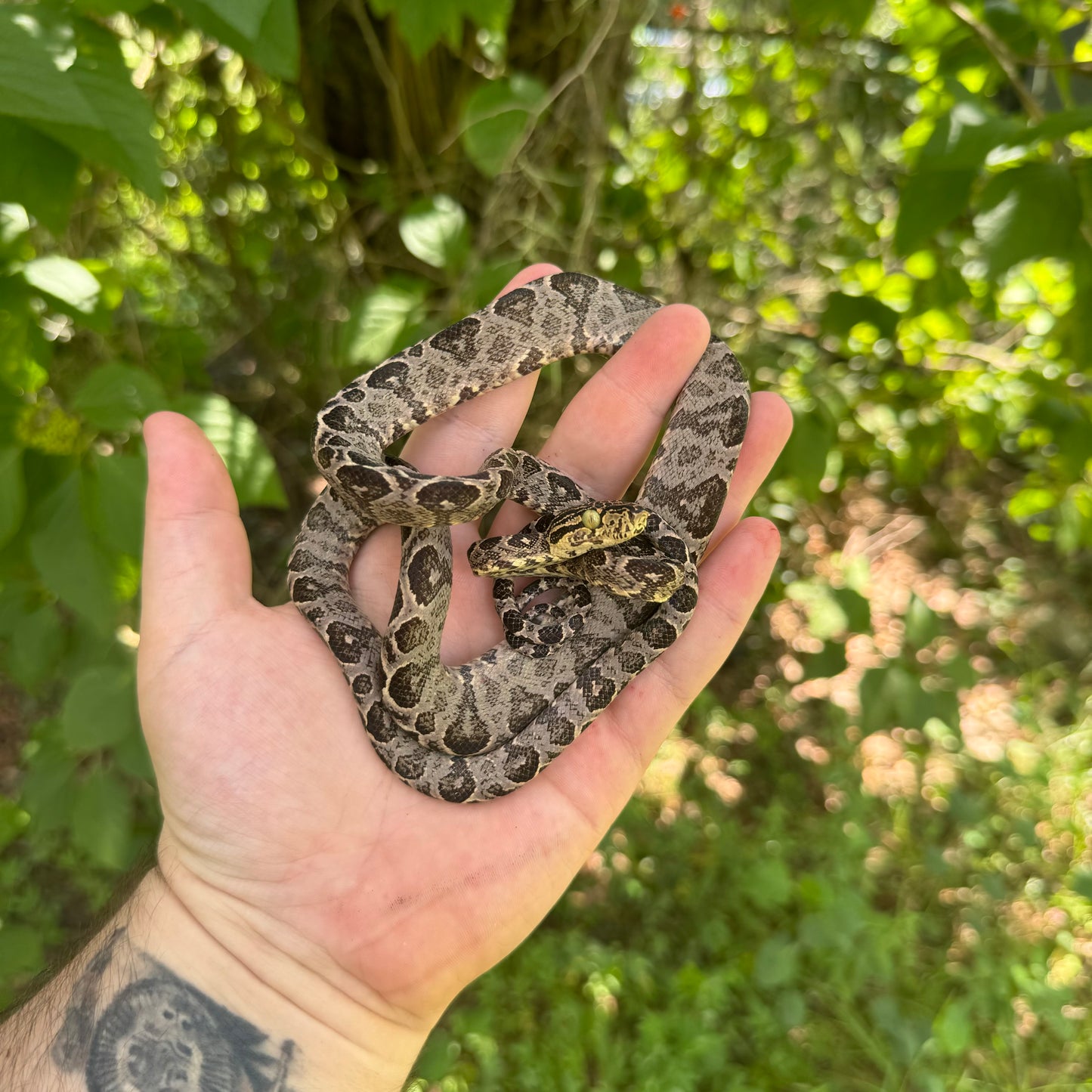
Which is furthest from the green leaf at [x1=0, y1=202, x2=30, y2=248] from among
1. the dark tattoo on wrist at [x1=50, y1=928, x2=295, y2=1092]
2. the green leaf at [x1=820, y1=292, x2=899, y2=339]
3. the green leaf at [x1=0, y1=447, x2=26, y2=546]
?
the green leaf at [x1=820, y1=292, x2=899, y2=339]

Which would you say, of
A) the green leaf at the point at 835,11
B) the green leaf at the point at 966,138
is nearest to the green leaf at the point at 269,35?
the green leaf at the point at 835,11

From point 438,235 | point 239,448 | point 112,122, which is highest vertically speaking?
point 112,122

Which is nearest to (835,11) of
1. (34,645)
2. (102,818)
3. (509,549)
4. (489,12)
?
(489,12)

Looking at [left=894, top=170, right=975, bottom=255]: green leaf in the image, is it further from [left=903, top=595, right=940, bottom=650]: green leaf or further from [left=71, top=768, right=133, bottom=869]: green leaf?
[left=71, top=768, right=133, bottom=869]: green leaf

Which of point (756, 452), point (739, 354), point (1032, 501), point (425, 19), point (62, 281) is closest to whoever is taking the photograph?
point (425, 19)

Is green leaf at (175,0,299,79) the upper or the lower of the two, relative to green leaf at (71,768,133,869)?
upper

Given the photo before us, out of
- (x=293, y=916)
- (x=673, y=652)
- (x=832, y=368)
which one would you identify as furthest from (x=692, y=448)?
(x=293, y=916)

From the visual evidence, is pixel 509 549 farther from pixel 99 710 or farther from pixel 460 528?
pixel 99 710
